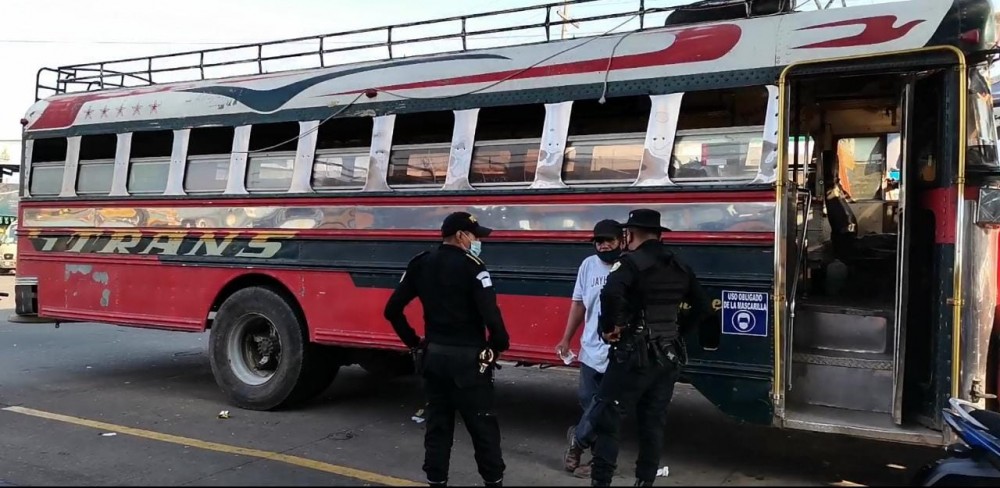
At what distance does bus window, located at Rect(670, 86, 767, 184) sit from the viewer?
197 inches

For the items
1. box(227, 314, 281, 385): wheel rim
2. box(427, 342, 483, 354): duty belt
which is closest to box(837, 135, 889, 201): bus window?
box(427, 342, 483, 354): duty belt

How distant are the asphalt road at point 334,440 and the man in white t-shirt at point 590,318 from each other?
410 millimetres

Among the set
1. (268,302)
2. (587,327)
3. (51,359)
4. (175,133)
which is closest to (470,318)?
(587,327)

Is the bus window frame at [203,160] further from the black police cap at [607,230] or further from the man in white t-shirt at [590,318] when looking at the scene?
the black police cap at [607,230]

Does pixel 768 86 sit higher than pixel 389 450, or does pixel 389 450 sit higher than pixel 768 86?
pixel 768 86

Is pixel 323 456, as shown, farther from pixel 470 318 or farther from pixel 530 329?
pixel 470 318

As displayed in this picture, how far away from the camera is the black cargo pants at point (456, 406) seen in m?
4.24

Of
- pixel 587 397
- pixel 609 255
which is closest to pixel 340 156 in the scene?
pixel 609 255

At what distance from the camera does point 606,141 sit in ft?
18.1

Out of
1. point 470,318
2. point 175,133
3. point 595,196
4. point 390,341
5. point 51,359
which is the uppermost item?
point 175,133

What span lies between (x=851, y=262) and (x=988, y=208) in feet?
6.95

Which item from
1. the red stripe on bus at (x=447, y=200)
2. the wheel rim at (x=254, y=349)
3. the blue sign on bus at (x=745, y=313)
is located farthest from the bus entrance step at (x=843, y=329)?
the wheel rim at (x=254, y=349)

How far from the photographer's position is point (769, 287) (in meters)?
4.88

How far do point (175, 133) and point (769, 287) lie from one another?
18.3 feet
